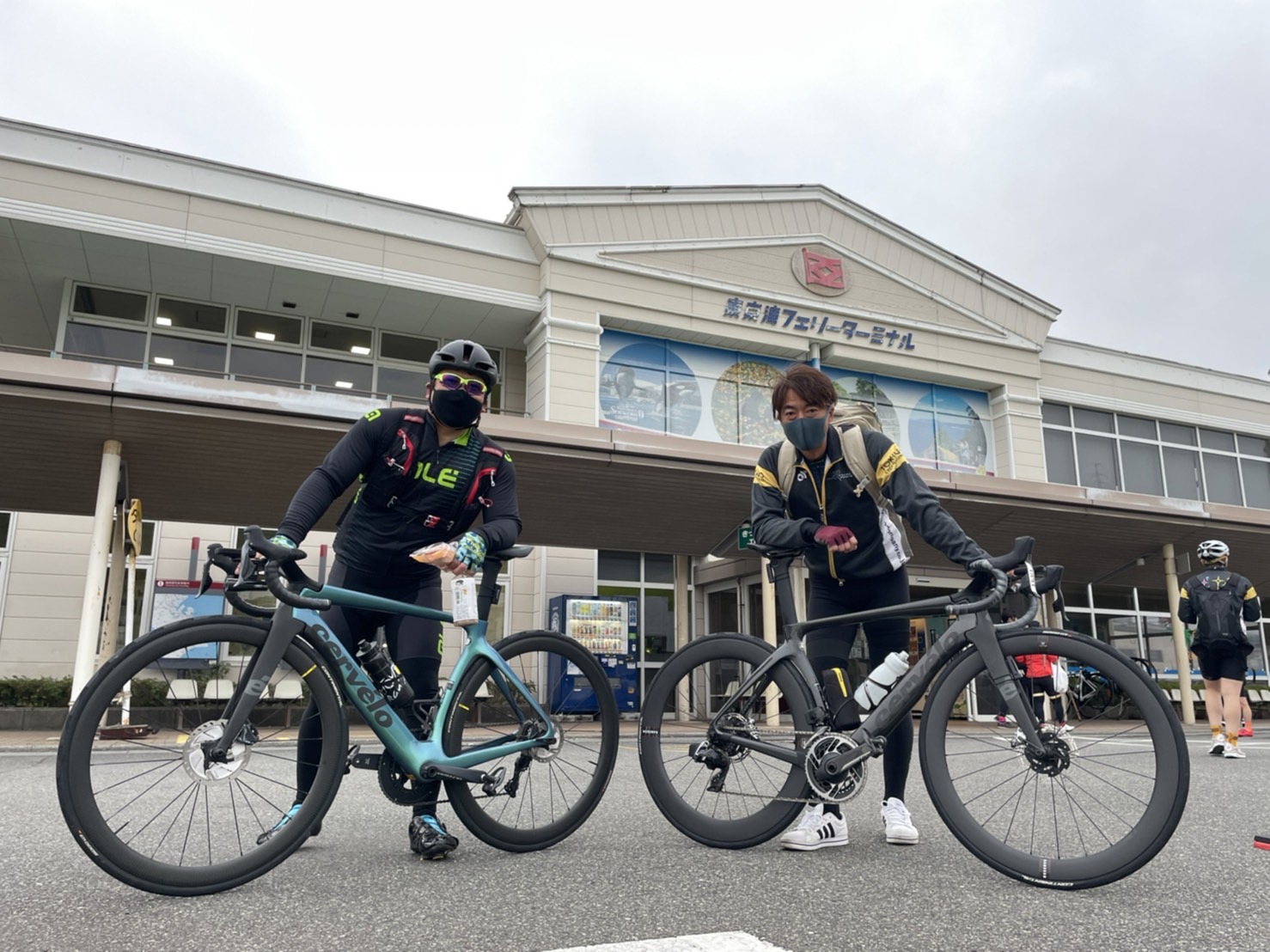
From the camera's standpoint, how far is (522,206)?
16.2 metres

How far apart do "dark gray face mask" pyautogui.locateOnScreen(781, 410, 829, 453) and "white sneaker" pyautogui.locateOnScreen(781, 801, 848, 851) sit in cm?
126

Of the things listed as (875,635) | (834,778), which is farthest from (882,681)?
(834,778)

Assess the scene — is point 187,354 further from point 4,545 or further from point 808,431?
point 808,431

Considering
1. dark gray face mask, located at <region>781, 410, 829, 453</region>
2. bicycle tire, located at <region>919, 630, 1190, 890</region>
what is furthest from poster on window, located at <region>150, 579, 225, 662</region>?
bicycle tire, located at <region>919, 630, 1190, 890</region>

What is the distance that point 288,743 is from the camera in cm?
254

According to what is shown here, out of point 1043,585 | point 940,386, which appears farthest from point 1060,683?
point 940,386

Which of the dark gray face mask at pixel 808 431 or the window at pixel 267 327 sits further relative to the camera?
the window at pixel 267 327

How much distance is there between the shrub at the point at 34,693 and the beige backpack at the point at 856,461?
12006 millimetres

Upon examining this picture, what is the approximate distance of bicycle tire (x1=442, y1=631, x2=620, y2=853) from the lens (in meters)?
2.87

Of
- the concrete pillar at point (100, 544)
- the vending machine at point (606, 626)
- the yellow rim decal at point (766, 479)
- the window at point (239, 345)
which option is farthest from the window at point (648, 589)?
the yellow rim decal at point (766, 479)

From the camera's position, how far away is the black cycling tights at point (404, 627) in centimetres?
292

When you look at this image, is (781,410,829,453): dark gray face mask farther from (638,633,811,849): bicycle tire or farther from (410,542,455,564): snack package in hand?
(410,542,455,564): snack package in hand

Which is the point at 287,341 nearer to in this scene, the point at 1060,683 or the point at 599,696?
the point at 599,696

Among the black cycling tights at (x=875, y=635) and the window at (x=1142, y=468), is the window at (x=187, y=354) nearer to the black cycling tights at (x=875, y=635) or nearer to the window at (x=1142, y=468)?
the black cycling tights at (x=875, y=635)
